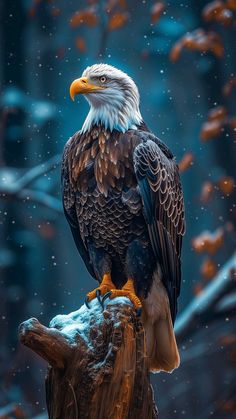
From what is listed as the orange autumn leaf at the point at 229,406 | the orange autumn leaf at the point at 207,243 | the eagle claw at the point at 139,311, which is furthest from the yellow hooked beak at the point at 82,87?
the orange autumn leaf at the point at 229,406

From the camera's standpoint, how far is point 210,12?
2.96m

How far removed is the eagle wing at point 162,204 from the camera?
203cm

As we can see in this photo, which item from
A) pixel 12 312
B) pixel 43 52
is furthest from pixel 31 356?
pixel 43 52

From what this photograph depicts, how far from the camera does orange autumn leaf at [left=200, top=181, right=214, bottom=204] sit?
291 cm

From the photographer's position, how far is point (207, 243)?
289 centimetres

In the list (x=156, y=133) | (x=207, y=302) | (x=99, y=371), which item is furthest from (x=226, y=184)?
(x=99, y=371)

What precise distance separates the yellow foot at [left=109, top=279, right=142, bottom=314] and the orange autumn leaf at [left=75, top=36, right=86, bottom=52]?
1252 millimetres

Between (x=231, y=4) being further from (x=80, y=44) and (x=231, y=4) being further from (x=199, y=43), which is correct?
(x=80, y=44)

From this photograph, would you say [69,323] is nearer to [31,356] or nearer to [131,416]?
[131,416]

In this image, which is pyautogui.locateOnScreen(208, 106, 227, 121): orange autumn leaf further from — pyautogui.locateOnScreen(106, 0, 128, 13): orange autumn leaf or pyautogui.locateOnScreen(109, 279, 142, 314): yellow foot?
pyautogui.locateOnScreen(109, 279, 142, 314): yellow foot

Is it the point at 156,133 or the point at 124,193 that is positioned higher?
the point at 156,133

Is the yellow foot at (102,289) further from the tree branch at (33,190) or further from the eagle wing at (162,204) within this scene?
the tree branch at (33,190)

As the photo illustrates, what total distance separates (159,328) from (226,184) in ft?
3.16

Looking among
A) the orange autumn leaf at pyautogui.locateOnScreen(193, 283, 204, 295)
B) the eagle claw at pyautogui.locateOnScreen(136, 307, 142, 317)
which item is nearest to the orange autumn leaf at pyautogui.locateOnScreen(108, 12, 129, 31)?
the orange autumn leaf at pyautogui.locateOnScreen(193, 283, 204, 295)
